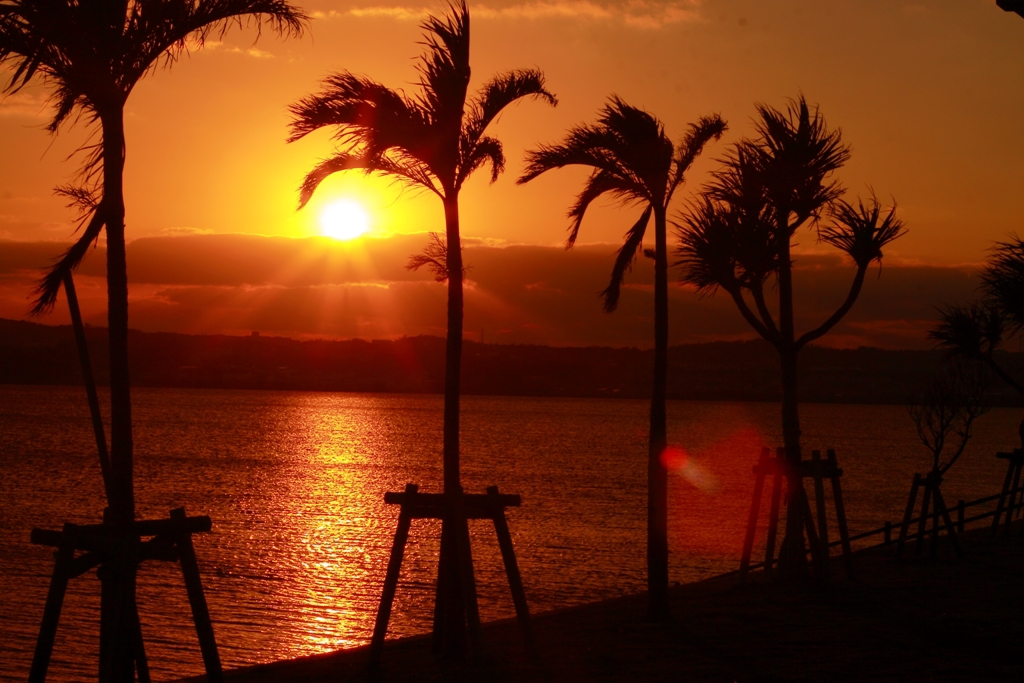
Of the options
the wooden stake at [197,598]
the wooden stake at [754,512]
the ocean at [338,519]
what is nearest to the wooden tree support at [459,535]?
the wooden stake at [197,598]

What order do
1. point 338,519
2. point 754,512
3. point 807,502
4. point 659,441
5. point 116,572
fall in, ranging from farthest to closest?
point 338,519, point 754,512, point 807,502, point 659,441, point 116,572

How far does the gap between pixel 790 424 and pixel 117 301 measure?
970cm

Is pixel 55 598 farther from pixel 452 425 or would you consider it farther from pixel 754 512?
pixel 754 512

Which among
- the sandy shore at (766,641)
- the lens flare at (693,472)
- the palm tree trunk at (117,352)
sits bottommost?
the lens flare at (693,472)

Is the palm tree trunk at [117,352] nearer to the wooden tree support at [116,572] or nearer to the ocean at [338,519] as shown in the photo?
the wooden tree support at [116,572]

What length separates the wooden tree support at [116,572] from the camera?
7422 millimetres

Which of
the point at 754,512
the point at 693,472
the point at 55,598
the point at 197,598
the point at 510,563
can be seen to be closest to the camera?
the point at 55,598

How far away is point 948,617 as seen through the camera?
12.5 m

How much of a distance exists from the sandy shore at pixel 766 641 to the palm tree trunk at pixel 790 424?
0.55m

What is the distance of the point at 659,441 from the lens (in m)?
12.8

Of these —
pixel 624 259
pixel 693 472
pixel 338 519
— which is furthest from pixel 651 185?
pixel 693 472

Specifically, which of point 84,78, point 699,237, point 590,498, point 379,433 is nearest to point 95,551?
point 84,78

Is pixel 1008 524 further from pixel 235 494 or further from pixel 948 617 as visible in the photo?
pixel 235 494

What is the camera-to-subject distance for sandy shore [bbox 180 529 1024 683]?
9.89 m
